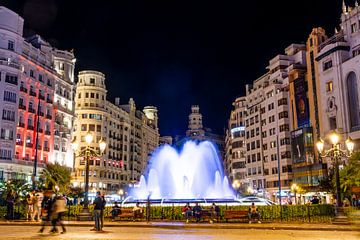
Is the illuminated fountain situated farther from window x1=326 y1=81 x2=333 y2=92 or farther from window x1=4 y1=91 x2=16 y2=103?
window x1=4 y1=91 x2=16 y2=103

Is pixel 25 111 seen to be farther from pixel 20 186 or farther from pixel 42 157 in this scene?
pixel 20 186

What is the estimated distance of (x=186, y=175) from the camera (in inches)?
2042

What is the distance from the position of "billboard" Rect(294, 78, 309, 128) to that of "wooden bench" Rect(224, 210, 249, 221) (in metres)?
58.0

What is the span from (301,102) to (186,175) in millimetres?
40351

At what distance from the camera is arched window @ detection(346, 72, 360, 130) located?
65.5 metres

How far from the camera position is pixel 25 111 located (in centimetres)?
7044

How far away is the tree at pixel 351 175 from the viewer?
40938mm

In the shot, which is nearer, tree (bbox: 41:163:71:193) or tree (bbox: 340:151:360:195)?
tree (bbox: 340:151:360:195)

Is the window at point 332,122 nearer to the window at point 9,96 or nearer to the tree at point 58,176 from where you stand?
the tree at point 58,176

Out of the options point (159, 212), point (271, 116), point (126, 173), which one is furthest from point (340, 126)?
point (126, 173)

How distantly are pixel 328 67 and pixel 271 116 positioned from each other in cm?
2348

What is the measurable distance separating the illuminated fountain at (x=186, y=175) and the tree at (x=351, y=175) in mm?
13465

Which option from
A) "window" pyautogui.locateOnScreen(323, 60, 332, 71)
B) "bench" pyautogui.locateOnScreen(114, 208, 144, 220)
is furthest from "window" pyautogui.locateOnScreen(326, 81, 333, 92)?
"bench" pyautogui.locateOnScreen(114, 208, 144, 220)

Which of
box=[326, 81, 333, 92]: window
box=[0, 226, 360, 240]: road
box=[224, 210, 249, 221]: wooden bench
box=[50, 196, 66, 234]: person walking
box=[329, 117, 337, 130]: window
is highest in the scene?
box=[326, 81, 333, 92]: window
